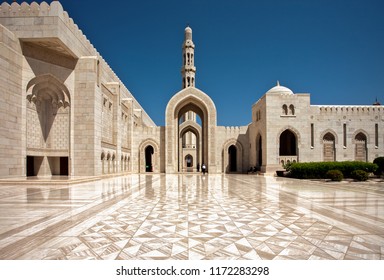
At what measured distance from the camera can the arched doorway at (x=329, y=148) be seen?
2252 centimetres

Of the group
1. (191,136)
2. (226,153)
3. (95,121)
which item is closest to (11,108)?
(95,121)

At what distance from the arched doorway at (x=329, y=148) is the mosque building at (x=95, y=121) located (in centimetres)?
9

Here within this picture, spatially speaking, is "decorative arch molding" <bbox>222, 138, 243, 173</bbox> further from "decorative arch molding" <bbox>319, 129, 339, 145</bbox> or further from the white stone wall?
the white stone wall

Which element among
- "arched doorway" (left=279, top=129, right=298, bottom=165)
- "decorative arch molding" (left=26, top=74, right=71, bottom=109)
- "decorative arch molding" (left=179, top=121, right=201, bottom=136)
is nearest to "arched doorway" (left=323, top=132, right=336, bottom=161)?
"arched doorway" (left=279, top=129, right=298, bottom=165)

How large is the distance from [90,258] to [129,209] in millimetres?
2945

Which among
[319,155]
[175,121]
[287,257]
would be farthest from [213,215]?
[175,121]

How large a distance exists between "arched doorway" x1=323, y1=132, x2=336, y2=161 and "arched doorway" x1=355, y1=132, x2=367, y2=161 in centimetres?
205

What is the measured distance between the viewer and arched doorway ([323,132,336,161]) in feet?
73.9

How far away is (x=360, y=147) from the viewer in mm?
22641

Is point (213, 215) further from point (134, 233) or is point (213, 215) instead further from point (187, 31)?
point (187, 31)

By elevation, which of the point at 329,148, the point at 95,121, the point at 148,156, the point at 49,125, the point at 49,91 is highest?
the point at 49,91

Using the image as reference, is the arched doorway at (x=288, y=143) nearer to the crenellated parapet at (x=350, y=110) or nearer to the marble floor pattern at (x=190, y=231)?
the crenellated parapet at (x=350, y=110)

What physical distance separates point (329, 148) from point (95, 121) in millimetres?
19150

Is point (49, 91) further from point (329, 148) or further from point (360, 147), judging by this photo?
point (360, 147)
